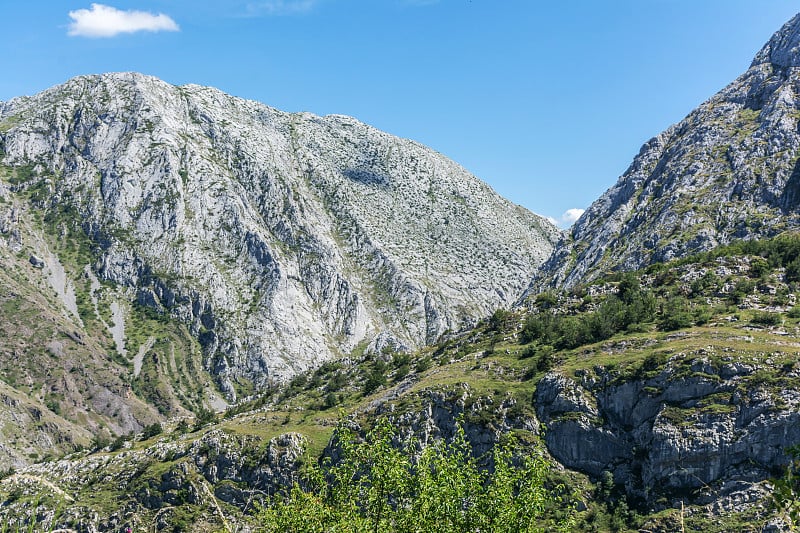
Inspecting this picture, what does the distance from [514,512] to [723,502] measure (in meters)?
49.1

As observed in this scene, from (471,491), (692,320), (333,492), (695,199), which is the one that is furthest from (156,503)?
(695,199)

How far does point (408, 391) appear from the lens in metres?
104

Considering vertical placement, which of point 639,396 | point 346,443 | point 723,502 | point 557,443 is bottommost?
point 723,502

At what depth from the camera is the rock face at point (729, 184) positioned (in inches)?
6004

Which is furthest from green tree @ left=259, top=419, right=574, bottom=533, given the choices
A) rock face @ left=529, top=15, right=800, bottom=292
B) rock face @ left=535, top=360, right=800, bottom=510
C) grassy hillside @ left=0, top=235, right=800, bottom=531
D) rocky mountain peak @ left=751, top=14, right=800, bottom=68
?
rocky mountain peak @ left=751, top=14, right=800, bottom=68

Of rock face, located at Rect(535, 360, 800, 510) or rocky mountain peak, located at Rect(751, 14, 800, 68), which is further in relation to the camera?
rocky mountain peak, located at Rect(751, 14, 800, 68)

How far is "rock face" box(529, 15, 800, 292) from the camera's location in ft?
500

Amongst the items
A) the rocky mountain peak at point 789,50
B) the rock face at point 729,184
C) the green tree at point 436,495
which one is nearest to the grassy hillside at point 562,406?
the green tree at point 436,495

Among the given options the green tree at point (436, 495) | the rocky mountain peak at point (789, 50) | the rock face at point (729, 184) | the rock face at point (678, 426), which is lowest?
the rock face at point (678, 426)

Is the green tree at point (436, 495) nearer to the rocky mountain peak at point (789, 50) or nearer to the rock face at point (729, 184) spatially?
the rock face at point (729, 184)

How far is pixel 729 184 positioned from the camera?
166625 millimetres

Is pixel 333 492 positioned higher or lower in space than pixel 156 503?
higher

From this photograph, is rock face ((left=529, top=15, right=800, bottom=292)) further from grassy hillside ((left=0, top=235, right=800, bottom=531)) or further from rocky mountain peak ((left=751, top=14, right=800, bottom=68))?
grassy hillside ((left=0, top=235, right=800, bottom=531))

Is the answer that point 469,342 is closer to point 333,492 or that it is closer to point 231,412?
point 231,412
